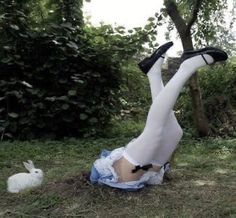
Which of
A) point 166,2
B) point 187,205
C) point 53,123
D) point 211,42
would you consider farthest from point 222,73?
point 187,205

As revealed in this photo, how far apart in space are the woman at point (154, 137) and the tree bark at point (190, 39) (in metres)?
3.09

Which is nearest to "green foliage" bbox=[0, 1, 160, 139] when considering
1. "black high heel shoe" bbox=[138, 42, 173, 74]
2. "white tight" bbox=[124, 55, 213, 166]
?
"black high heel shoe" bbox=[138, 42, 173, 74]

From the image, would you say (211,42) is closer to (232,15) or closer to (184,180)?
(232,15)

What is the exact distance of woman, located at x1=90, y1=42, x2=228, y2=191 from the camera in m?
3.77

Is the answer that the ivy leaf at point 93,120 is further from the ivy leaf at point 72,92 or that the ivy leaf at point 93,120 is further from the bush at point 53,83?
the ivy leaf at point 72,92

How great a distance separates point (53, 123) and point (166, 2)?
2636mm

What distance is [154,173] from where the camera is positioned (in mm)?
4035

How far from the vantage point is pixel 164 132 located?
388 centimetres

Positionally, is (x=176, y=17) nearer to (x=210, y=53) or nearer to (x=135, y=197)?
(x=210, y=53)

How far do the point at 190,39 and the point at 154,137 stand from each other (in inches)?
144

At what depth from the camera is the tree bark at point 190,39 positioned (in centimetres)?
699

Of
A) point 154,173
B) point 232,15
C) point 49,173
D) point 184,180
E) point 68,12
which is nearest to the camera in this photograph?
point 154,173

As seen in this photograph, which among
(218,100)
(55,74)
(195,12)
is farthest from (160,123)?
(218,100)

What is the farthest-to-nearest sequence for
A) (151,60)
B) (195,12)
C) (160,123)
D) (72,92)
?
(72,92) < (195,12) < (151,60) < (160,123)
